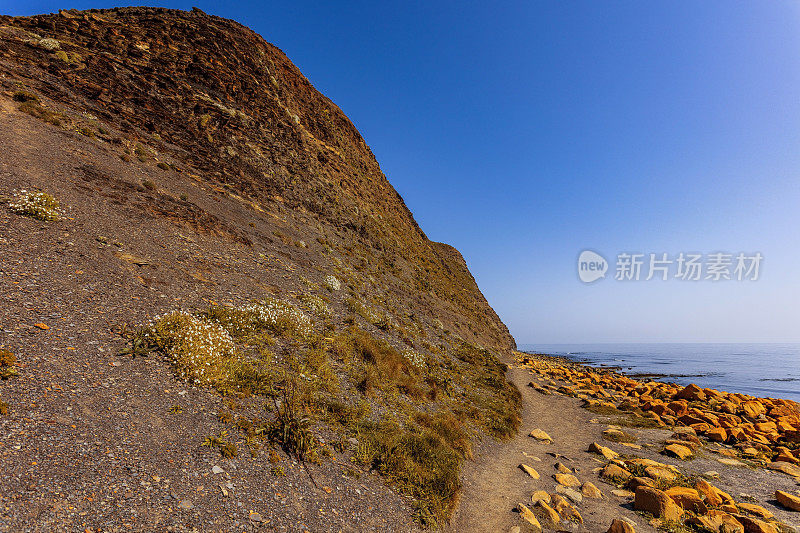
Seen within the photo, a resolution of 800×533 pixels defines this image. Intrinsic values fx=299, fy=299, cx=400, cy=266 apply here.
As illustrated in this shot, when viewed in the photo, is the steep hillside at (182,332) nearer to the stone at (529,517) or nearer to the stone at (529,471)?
the stone at (529,517)

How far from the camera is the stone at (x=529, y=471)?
12.0m

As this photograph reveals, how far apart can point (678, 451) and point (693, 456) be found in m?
1.07

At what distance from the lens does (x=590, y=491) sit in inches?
429

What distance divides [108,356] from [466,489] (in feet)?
38.0

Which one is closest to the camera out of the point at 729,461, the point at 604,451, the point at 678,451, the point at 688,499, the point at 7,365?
the point at 7,365

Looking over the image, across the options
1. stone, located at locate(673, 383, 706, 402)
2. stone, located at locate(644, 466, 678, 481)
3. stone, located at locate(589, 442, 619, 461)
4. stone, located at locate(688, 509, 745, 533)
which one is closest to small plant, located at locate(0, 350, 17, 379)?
stone, located at locate(688, 509, 745, 533)

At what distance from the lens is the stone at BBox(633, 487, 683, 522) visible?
9438 mm

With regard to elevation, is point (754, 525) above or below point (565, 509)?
above

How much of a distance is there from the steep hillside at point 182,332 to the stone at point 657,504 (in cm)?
585

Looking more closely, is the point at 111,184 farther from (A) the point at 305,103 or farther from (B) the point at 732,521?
(A) the point at 305,103

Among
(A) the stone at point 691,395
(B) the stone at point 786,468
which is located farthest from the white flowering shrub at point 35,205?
(A) the stone at point 691,395

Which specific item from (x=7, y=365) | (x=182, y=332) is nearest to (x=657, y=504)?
(x=182, y=332)

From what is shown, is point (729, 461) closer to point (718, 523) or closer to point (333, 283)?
point (718, 523)

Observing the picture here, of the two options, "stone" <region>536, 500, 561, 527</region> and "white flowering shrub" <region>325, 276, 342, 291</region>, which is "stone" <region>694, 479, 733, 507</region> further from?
"white flowering shrub" <region>325, 276, 342, 291</region>
